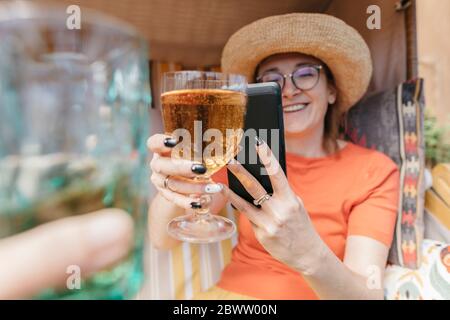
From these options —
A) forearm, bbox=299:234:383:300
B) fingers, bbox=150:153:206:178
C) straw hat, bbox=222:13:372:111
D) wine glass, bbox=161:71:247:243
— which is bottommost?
forearm, bbox=299:234:383:300

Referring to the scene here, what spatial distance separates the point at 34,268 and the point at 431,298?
778 millimetres

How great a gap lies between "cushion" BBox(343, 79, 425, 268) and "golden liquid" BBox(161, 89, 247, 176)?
58 cm

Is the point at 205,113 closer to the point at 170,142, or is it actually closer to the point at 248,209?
the point at 170,142

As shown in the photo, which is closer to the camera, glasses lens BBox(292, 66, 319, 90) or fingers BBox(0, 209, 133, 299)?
fingers BBox(0, 209, 133, 299)

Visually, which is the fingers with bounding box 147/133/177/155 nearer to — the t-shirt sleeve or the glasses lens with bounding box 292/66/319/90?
the glasses lens with bounding box 292/66/319/90

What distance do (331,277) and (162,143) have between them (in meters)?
0.40

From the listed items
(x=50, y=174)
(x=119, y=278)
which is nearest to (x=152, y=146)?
(x=50, y=174)

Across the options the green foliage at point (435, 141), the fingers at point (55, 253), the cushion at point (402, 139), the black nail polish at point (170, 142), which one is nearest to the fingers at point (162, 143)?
the black nail polish at point (170, 142)

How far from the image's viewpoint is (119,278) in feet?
2.58

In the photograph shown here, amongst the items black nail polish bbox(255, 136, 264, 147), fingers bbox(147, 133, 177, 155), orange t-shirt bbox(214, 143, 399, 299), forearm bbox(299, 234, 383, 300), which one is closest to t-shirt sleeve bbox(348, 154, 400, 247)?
orange t-shirt bbox(214, 143, 399, 299)

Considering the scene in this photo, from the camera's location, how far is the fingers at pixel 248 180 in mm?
583

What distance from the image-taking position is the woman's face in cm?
76

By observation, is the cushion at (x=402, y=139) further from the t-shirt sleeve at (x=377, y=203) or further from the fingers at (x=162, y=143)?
the fingers at (x=162, y=143)

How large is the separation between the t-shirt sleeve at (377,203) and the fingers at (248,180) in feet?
1.05
